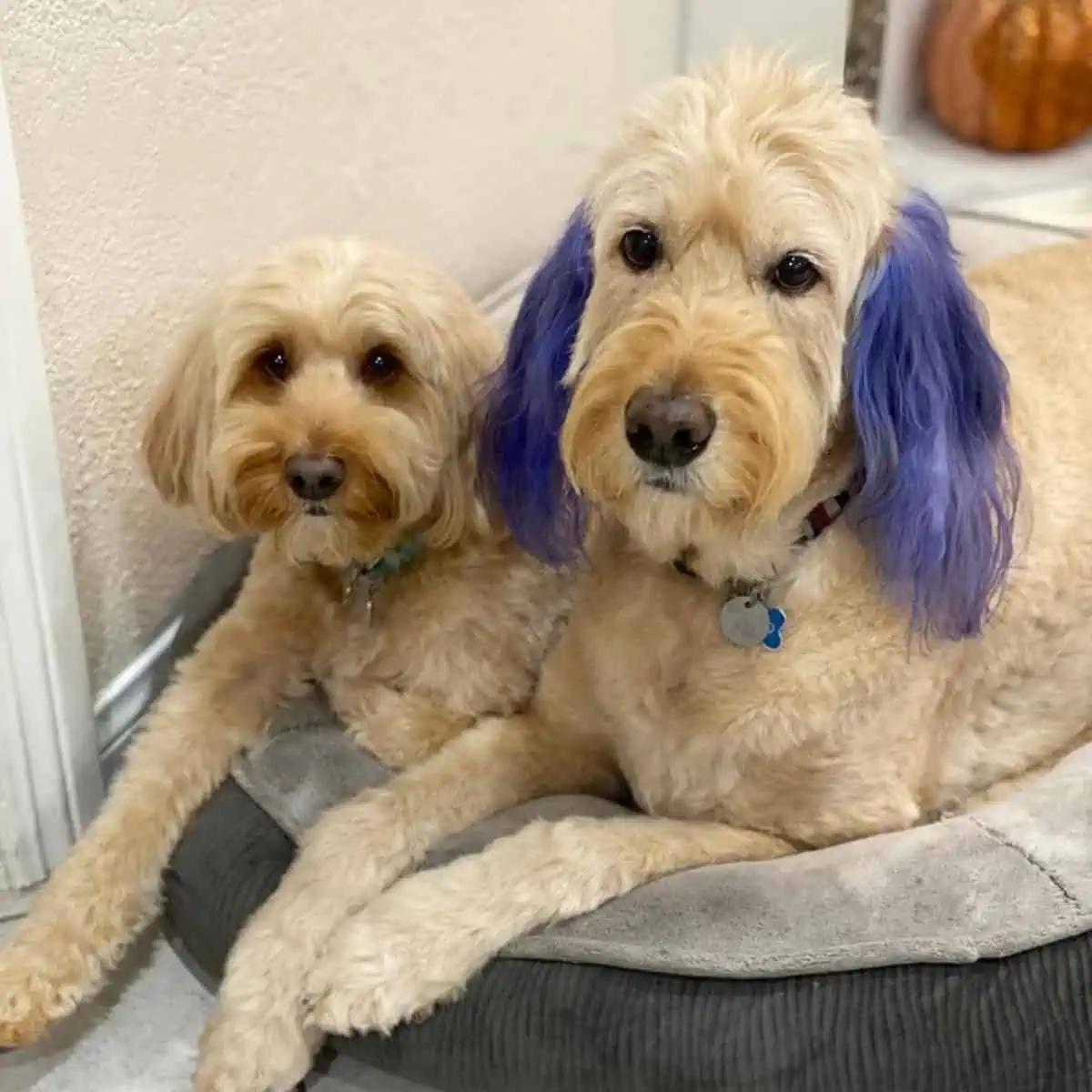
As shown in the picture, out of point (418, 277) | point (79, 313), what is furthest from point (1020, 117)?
point (79, 313)

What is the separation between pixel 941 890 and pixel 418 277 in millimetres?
863

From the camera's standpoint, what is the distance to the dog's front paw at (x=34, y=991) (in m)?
1.59

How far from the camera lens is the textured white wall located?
170cm

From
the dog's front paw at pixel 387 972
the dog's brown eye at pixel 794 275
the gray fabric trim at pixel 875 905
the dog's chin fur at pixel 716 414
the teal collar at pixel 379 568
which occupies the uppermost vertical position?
the dog's brown eye at pixel 794 275

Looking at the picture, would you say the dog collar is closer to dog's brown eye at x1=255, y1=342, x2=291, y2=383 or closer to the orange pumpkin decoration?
dog's brown eye at x1=255, y1=342, x2=291, y2=383

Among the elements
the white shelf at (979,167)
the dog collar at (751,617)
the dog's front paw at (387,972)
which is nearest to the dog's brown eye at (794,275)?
the dog collar at (751,617)

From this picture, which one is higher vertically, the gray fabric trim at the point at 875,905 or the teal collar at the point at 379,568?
the teal collar at the point at 379,568

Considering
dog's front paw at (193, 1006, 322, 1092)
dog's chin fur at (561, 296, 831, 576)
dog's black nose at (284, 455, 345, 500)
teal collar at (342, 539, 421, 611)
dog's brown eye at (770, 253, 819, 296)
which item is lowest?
dog's front paw at (193, 1006, 322, 1092)

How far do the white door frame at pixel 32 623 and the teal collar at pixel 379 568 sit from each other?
0.33 m

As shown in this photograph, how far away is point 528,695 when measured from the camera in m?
1.85

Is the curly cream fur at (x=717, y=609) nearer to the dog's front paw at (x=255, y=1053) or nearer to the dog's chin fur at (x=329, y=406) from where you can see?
the dog's front paw at (x=255, y=1053)

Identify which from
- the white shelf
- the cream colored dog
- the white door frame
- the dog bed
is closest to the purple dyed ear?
the cream colored dog

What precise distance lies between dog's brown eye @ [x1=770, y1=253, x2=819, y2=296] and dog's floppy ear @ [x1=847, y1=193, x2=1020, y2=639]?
0.20 ft

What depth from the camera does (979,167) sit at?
3.18m
